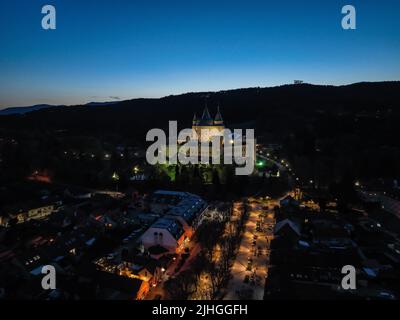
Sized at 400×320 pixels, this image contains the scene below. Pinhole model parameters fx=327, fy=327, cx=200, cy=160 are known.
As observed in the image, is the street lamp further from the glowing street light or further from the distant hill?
the distant hill

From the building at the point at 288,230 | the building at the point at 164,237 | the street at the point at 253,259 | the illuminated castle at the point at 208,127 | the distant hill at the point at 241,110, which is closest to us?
the street at the point at 253,259

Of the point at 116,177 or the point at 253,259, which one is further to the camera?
the point at 116,177

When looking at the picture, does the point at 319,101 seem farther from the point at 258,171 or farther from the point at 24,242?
the point at 24,242
